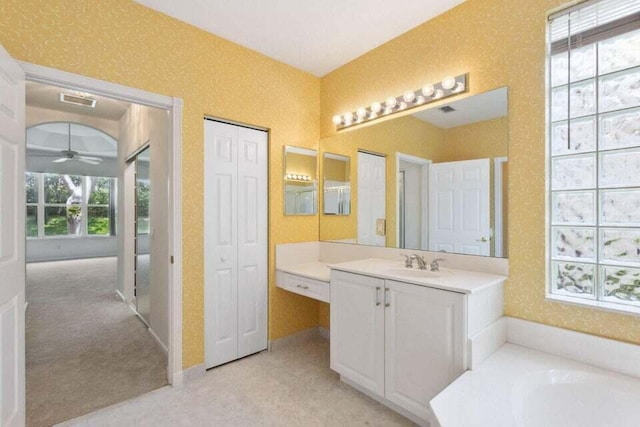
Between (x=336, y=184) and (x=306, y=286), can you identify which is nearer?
(x=306, y=286)

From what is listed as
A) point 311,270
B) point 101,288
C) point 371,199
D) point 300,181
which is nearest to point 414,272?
point 371,199

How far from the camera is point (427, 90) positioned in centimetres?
229

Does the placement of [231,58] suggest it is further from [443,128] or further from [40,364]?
[40,364]

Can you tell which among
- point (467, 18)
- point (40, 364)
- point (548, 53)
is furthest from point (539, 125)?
point (40, 364)

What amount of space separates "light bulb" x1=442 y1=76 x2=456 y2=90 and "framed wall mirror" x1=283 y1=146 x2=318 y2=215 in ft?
4.63

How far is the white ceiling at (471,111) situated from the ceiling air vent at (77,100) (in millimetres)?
3782

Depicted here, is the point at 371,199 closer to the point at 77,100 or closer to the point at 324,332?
the point at 324,332

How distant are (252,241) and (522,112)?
7.26 feet

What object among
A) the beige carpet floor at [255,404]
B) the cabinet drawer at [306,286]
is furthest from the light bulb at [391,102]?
the beige carpet floor at [255,404]

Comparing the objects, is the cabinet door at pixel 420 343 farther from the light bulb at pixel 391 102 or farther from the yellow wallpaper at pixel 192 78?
the light bulb at pixel 391 102

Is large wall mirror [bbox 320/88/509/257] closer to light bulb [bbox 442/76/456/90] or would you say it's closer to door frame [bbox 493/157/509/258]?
door frame [bbox 493/157/509/258]

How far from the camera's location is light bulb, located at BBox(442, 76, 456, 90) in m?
2.14

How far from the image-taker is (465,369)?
5.21ft

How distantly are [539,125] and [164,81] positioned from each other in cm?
246
